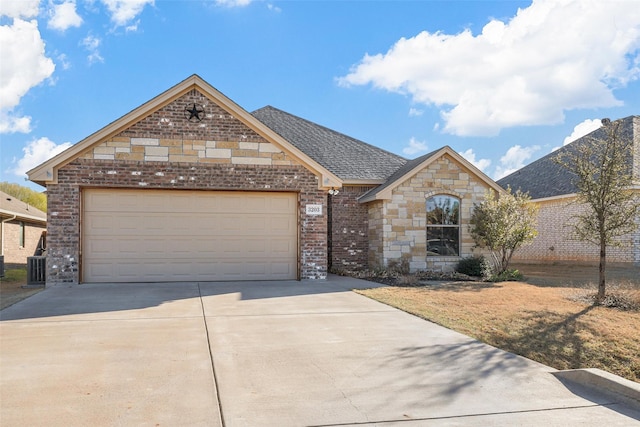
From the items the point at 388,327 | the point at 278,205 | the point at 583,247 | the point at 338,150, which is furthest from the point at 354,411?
the point at 583,247

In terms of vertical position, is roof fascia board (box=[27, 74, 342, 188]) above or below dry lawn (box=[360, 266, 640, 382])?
above

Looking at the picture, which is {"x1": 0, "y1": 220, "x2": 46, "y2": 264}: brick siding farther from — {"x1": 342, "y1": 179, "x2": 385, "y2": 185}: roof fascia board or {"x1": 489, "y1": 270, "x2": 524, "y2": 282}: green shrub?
{"x1": 489, "y1": 270, "x2": 524, "y2": 282}: green shrub

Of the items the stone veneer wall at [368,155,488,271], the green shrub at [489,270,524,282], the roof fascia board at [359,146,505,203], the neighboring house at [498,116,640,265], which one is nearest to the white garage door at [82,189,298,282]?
the roof fascia board at [359,146,505,203]

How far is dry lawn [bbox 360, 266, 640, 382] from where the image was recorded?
21.4 ft

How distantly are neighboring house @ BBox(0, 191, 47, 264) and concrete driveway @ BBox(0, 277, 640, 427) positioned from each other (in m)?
17.4

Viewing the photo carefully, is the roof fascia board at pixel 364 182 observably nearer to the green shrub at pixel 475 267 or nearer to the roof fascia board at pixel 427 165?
the roof fascia board at pixel 427 165

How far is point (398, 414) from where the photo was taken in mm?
4410

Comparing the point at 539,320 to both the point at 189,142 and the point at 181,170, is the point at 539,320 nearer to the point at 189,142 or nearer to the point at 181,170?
the point at 181,170

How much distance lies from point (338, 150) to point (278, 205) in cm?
717

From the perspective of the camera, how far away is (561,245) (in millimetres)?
23922

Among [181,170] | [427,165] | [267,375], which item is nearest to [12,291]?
[181,170]

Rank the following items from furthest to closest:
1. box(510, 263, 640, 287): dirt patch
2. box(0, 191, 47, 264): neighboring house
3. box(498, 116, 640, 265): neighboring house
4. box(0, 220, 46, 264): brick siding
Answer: box(0, 220, 46, 264): brick siding, box(0, 191, 47, 264): neighboring house, box(498, 116, 640, 265): neighboring house, box(510, 263, 640, 287): dirt patch

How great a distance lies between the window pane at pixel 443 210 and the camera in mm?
17375

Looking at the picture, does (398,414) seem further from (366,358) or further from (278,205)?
(278,205)
